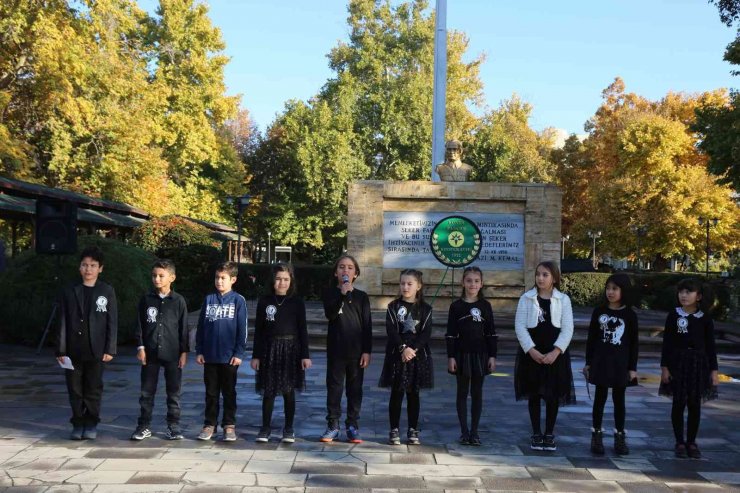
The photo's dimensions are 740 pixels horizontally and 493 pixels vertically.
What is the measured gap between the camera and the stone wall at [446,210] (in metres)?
14.5

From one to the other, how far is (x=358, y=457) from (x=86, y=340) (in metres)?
2.52

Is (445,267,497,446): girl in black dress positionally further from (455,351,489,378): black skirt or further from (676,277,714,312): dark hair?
(676,277,714,312): dark hair

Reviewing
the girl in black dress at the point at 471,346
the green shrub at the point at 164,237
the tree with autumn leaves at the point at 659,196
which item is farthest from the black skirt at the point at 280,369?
the tree with autumn leaves at the point at 659,196

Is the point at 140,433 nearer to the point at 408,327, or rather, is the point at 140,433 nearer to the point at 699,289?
the point at 408,327

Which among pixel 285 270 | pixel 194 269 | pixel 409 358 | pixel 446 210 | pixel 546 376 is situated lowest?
pixel 546 376

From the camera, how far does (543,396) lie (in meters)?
6.56

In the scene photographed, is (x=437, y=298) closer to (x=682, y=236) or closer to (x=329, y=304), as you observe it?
(x=329, y=304)

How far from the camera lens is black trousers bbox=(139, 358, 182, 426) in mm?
6684

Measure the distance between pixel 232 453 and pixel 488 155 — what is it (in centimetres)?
3605

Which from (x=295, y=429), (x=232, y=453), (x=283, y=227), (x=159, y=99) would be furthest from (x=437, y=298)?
(x=283, y=227)

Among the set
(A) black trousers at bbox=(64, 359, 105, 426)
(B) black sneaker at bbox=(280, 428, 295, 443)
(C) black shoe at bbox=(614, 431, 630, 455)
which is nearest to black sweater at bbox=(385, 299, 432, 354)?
(B) black sneaker at bbox=(280, 428, 295, 443)

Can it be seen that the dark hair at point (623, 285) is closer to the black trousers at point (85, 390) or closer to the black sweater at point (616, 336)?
the black sweater at point (616, 336)

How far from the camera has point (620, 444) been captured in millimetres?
6430

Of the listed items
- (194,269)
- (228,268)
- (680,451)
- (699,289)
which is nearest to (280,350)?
(228,268)
